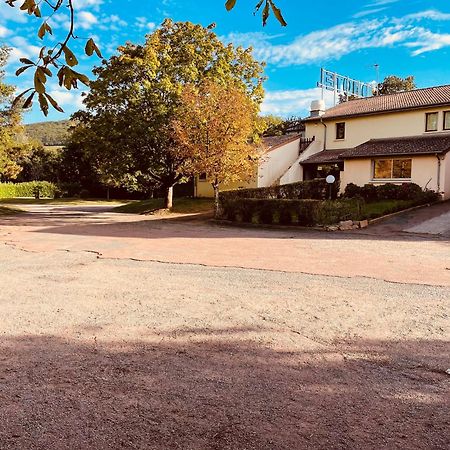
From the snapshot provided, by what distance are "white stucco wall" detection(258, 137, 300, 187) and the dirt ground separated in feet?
62.3

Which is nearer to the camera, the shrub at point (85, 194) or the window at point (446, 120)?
the window at point (446, 120)

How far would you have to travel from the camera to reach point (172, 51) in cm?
2433

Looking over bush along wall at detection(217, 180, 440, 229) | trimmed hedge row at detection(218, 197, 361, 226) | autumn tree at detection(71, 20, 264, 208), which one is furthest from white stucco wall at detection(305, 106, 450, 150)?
trimmed hedge row at detection(218, 197, 361, 226)

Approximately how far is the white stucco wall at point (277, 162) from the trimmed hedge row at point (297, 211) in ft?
29.6

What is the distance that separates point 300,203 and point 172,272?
9.42 m

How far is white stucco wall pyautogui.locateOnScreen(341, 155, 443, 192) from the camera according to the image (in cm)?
2145

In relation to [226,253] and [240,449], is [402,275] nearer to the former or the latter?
[226,253]

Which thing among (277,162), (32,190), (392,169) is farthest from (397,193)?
(32,190)

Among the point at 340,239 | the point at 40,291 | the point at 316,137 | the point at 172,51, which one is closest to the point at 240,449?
the point at 40,291

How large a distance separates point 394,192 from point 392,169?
2.35 m

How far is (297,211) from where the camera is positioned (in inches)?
653

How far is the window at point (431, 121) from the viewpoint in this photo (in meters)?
24.2

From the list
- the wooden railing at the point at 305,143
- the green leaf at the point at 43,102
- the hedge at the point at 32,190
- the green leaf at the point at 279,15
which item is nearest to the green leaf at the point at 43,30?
the green leaf at the point at 43,102

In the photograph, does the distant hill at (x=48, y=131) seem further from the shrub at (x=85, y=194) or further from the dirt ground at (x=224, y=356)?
the dirt ground at (x=224, y=356)
